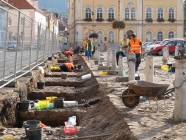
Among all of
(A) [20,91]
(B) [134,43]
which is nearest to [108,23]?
(B) [134,43]

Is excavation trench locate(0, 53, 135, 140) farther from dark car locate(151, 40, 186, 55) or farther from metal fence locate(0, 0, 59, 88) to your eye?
dark car locate(151, 40, 186, 55)

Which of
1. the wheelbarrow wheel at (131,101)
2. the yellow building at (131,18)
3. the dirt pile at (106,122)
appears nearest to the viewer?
the dirt pile at (106,122)

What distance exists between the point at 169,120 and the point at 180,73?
3.32ft

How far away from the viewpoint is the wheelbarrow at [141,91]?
8.66 metres

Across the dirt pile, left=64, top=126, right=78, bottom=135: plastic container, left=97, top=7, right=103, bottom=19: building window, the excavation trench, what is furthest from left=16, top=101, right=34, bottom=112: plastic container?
left=97, top=7, right=103, bottom=19: building window

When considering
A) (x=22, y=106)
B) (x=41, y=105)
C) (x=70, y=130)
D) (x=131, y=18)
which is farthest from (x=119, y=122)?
(x=131, y=18)

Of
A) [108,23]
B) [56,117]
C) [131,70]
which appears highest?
[108,23]

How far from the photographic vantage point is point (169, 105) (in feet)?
32.0

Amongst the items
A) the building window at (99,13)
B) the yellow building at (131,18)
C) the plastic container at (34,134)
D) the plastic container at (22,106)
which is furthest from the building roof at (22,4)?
the plastic container at (34,134)

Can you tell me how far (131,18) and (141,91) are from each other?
7050cm

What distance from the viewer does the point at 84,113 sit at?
36.7 ft

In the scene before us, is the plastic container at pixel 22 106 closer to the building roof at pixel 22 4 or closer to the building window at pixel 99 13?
the building roof at pixel 22 4

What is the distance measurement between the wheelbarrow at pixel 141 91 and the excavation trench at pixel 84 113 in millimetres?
396

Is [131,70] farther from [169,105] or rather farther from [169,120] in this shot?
[169,120]
